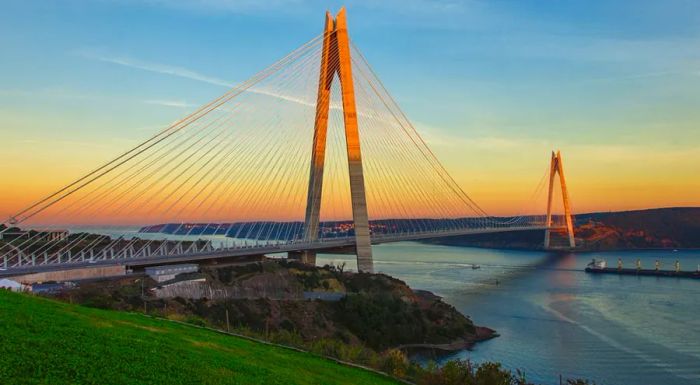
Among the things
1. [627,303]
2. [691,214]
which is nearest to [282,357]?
[627,303]

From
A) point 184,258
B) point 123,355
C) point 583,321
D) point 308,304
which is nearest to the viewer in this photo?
point 123,355

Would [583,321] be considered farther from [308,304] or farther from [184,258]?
[184,258]

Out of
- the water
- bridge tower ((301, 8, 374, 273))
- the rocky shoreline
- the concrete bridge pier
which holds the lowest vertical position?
the water

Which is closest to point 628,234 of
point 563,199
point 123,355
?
point 563,199

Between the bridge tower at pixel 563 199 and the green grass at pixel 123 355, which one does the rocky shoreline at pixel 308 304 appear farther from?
the bridge tower at pixel 563 199

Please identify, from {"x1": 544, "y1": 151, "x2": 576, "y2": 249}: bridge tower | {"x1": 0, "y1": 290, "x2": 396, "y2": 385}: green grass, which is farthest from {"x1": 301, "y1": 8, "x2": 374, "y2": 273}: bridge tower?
{"x1": 544, "y1": 151, "x2": 576, "y2": 249}: bridge tower

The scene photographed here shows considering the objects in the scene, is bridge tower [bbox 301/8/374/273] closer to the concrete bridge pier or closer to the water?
the concrete bridge pier
